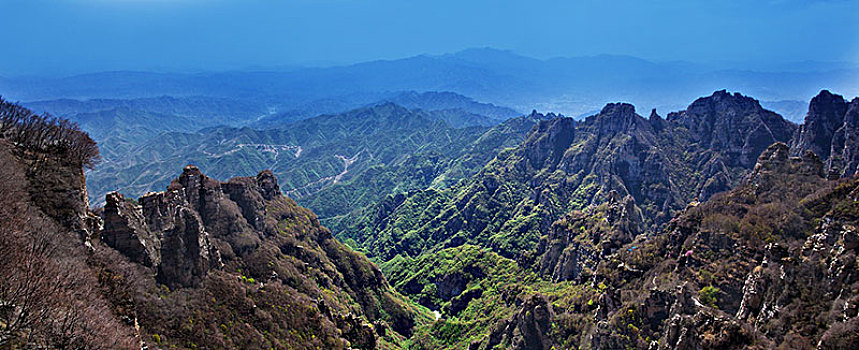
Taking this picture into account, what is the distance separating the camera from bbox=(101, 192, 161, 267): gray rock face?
4116cm

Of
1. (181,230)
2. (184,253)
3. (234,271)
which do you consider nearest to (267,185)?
(234,271)

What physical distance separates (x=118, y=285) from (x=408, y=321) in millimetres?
75344

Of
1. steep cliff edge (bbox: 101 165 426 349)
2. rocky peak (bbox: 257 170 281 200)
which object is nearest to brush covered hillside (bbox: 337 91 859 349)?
steep cliff edge (bbox: 101 165 426 349)

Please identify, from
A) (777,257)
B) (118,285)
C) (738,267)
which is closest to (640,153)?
(738,267)

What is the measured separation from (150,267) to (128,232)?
4.32 m

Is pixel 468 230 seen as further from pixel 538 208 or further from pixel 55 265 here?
pixel 55 265

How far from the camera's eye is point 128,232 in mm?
42281

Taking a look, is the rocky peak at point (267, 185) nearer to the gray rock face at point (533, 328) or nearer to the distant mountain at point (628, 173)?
the gray rock face at point (533, 328)

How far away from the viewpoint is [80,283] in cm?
2502

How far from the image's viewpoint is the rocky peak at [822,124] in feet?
380

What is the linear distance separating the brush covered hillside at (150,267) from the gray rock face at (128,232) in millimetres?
116

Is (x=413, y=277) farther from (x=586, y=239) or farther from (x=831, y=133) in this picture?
(x=831, y=133)

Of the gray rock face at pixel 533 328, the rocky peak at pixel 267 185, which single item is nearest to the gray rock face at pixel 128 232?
the rocky peak at pixel 267 185

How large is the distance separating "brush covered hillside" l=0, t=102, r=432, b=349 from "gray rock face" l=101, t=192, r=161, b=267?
0.12 metres
